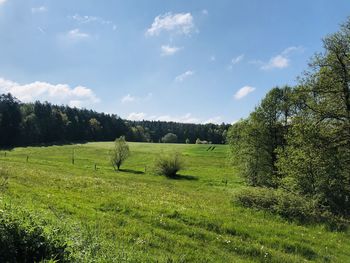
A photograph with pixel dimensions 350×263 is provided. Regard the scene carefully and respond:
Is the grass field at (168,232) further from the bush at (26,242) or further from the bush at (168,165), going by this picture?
the bush at (168,165)

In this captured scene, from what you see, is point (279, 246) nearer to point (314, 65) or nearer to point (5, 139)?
point (314, 65)

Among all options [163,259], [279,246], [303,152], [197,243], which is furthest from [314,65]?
[163,259]

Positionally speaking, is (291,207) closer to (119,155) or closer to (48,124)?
(119,155)

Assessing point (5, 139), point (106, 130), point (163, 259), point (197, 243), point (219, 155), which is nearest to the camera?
point (163, 259)

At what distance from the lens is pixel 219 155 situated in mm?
104125

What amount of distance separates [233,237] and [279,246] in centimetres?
189

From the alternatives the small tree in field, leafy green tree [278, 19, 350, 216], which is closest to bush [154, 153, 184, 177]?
the small tree in field

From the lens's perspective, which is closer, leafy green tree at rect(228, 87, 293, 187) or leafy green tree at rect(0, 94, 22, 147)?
leafy green tree at rect(228, 87, 293, 187)

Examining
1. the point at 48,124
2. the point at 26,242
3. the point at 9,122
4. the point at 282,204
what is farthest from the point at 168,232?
the point at 48,124

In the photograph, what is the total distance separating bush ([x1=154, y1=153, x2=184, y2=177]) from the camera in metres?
59.9

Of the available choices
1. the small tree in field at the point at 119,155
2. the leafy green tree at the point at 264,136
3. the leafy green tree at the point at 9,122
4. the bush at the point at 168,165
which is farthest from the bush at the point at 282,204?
the leafy green tree at the point at 9,122

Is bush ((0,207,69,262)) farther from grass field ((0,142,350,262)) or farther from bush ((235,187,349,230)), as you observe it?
bush ((235,187,349,230))

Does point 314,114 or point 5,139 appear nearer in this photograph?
point 314,114

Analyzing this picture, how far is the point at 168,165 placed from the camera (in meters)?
59.9
